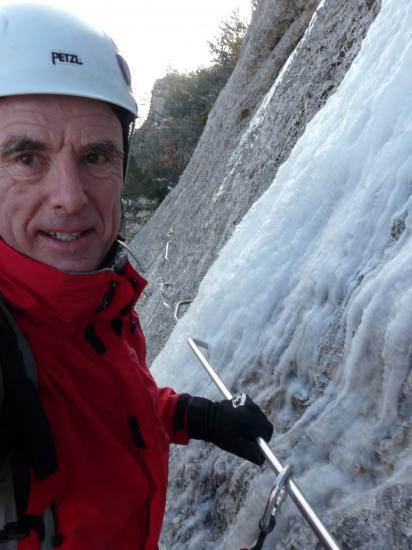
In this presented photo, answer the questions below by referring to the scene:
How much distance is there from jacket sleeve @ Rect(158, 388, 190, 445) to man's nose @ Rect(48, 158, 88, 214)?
1184mm

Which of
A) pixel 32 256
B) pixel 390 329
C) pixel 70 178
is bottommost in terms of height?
pixel 32 256

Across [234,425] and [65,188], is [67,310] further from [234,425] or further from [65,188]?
[234,425]

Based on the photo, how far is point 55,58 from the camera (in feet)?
6.27

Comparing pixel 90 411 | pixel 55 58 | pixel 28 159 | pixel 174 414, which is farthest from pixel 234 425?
pixel 55 58

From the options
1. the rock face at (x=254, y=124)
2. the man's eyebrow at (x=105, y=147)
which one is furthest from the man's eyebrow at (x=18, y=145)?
the rock face at (x=254, y=124)

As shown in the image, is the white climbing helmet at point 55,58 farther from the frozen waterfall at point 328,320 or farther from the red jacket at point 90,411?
the frozen waterfall at point 328,320

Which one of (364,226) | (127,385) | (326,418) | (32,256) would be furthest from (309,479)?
(32,256)

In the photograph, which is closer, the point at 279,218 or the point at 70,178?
the point at 70,178

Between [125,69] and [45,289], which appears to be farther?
[125,69]

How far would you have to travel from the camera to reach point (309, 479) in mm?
1891

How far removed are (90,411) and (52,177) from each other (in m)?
0.78

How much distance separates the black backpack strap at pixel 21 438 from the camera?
1.27 m

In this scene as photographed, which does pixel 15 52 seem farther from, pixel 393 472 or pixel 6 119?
pixel 393 472

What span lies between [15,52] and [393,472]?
1974mm
